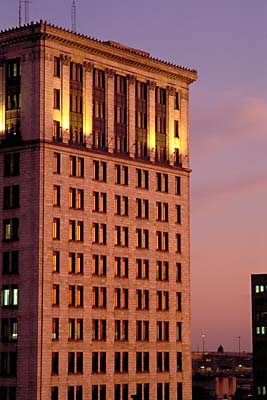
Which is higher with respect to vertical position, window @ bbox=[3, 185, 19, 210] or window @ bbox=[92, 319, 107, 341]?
window @ bbox=[3, 185, 19, 210]

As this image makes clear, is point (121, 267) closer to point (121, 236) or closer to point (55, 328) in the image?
point (121, 236)

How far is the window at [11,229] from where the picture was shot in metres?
126

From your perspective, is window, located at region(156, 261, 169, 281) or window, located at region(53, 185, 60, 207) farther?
window, located at region(156, 261, 169, 281)

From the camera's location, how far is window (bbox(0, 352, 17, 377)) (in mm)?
124250

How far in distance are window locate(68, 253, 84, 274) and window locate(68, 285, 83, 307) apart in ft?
6.35

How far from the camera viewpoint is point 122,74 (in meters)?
140

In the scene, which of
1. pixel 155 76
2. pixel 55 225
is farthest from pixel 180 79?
pixel 55 225

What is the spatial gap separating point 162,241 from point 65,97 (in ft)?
82.3

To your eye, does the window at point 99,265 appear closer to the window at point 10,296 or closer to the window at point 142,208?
the window at point 142,208

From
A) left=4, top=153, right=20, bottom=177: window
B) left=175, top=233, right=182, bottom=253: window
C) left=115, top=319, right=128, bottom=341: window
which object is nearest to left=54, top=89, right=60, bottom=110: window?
left=4, top=153, right=20, bottom=177: window

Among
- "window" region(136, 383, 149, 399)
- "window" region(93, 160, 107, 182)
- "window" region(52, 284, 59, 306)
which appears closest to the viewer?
"window" region(52, 284, 59, 306)

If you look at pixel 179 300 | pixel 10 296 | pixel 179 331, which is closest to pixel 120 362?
pixel 179 331

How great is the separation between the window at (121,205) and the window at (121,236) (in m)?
1.92

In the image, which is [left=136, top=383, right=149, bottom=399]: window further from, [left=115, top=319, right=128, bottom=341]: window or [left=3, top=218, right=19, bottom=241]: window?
[left=3, top=218, right=19, bottom=241]: window
